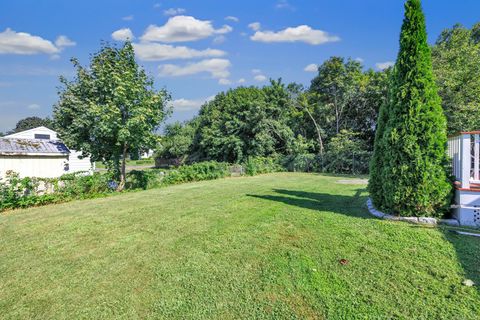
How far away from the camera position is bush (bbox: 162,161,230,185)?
11992 mm

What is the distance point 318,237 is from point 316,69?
817 inches

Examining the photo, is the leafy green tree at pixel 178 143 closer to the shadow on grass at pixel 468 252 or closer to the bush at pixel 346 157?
the bush at pixel 346 157

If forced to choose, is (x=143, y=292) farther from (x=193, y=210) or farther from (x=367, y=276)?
(x=193, y=210)

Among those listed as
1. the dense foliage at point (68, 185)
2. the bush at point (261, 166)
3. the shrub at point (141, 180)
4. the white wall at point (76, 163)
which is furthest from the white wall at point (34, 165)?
the bush at point (261, 166)

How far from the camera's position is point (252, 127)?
812 inches

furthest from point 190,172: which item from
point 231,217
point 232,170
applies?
point 231,217

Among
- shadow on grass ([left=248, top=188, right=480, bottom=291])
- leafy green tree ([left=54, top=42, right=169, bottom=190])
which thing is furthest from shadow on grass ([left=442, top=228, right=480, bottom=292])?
leafy green tree ([left=54, top=42, right=169, bottom=190])

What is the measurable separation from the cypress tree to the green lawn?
0.58m

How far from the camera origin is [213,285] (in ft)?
8.76

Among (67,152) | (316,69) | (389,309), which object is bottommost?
(389,309)

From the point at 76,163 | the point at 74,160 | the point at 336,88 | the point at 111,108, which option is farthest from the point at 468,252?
the point at 336,88

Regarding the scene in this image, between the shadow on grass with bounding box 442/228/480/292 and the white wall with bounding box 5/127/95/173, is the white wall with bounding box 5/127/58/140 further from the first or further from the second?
the shadow on grass with bounding box 442/228/480/292

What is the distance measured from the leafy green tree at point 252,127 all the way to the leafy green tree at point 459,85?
960 cm

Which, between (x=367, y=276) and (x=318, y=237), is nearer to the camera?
(x=367, y=276)
